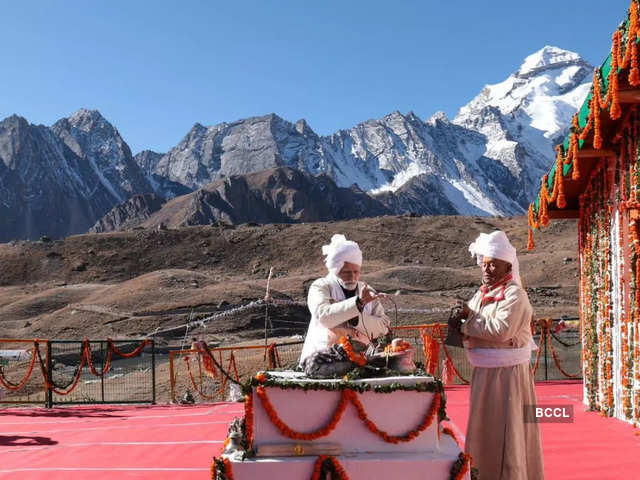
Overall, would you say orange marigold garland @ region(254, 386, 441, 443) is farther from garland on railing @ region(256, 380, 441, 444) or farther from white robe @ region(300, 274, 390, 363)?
white robe @ region(300, 274, 390, 363)

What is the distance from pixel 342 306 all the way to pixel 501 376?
1.14 metres

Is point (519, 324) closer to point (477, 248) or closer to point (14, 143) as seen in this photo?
point (477, 248)

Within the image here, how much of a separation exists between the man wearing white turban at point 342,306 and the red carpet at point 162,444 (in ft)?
7.04

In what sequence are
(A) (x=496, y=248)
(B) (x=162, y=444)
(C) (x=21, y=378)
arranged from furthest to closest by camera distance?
(C) (x=21, y=378) → (B) (x=162, y=444) → (A) (x=496, y=248)

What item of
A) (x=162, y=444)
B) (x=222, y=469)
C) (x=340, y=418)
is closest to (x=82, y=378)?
(x=162, y=444)

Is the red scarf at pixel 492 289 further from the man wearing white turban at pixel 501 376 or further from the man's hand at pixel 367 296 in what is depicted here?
the man's hand at pixel 367 296

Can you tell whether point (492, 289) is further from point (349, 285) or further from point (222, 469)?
point (222, 469)

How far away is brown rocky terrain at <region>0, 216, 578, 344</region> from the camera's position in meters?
35.6

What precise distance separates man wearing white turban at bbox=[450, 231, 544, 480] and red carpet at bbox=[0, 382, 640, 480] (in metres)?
1.47

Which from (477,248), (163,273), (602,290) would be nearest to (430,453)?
(477,248)

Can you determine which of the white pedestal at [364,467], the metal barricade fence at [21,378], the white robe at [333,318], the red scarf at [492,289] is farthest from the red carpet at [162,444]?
the metal barricade fence at [21,378]

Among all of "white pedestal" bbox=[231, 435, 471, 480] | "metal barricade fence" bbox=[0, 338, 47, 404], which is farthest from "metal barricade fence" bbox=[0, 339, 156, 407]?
"white pedestal" bbox=[231, 435, 471, 480]

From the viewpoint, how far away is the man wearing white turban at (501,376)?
4426 millimetres

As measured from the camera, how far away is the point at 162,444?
7.55 meters
